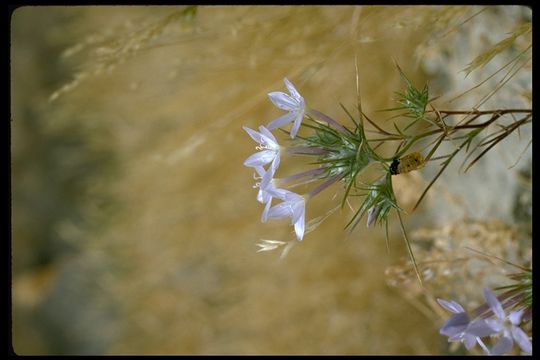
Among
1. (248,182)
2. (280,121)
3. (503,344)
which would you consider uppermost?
(280,121)

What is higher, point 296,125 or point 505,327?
point 296,125

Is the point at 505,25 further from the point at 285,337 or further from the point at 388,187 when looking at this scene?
the point at 285,337

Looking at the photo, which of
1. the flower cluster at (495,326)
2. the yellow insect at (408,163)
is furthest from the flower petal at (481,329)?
the yellow insect at (408,163)

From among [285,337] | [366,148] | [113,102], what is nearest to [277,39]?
[366,148]

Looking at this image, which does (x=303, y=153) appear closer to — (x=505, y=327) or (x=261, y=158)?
(x=261, y=158)

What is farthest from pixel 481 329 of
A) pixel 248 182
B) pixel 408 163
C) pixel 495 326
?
pixel 248 182

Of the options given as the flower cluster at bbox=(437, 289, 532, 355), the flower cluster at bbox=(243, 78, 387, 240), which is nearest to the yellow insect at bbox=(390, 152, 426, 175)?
the flower cluster at bbox=(243, 78, 387, 240)

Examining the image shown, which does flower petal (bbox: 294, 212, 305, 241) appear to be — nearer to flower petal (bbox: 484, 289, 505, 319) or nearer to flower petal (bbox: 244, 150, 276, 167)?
flower petal (bbox: 244, 150, 276, 167)
